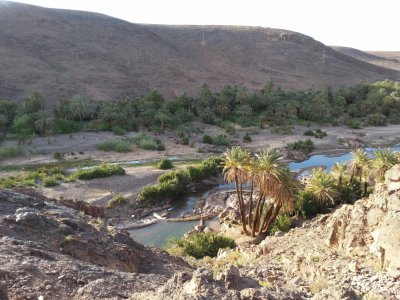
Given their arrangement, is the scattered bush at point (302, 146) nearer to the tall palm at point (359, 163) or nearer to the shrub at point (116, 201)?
the tall palm at point (359, 163)

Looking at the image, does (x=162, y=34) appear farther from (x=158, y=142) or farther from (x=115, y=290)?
(x=115, y=290)

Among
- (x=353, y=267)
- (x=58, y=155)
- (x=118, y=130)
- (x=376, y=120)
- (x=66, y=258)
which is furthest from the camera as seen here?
(x=376, y=120)

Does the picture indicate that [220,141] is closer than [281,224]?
No

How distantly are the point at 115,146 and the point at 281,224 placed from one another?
105 feet

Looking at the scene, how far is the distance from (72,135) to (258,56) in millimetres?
76572

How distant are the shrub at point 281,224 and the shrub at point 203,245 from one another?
249 cm

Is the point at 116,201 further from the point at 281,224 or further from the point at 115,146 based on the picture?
the point at 115,146

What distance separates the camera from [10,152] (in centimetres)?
4853

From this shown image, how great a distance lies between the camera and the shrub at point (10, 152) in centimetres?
4825

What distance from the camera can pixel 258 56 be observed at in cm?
12156

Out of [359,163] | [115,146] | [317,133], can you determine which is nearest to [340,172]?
[359,163]

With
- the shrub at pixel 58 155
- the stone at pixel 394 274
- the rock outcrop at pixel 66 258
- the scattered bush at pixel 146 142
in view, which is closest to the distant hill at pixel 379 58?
the scattered bush at pixel 146 142

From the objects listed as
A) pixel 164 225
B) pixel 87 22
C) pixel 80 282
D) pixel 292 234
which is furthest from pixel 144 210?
pixel 87 22

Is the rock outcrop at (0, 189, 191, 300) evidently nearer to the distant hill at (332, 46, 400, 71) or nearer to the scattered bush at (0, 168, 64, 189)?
the scattered bush at (0, 168, 64, 189)
